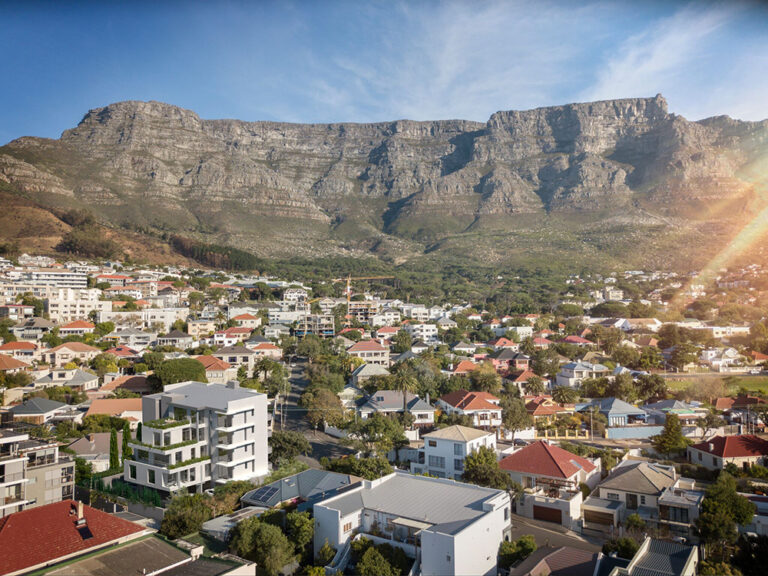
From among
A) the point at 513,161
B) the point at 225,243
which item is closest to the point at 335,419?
the point at 225,243

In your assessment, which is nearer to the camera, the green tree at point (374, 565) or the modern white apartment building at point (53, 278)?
the green tree at point (374, 565)

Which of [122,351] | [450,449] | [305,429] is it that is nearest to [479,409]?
[450,449]

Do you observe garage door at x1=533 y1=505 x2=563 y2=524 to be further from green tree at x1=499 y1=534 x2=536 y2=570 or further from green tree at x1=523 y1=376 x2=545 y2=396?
green tree at x1=523 y1=376 x2=545 y2=396

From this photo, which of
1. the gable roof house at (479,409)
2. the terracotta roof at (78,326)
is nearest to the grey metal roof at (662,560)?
the gable roof house at (479,409)

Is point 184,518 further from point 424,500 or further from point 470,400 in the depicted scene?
point 470,400

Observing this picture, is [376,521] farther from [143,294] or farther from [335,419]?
[143,294]

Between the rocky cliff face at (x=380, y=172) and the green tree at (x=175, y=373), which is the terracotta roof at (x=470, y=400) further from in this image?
the rocky cliff face at (x=380, y=172)

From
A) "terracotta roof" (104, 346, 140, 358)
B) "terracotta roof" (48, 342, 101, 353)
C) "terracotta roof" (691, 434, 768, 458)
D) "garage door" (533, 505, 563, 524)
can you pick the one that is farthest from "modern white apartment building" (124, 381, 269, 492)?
"terracotta roof" (48, 342, 101, 353)
